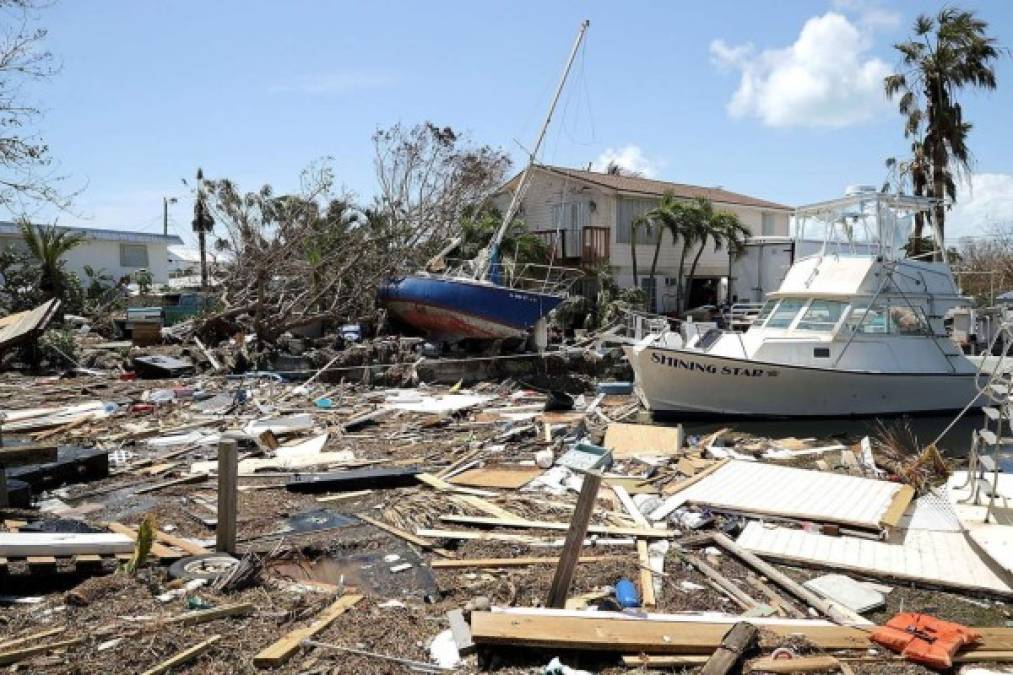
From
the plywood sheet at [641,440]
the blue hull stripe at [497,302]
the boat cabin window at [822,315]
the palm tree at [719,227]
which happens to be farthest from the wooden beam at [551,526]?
the palm tree at [719,227]

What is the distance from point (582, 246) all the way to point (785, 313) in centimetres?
1469

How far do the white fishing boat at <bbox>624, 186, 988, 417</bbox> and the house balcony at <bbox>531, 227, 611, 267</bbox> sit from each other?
13954 mm

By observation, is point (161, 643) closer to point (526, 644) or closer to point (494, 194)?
point (526, 644)

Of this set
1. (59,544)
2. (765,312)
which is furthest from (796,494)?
(765,312)

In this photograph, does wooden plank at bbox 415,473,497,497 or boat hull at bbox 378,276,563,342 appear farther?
boat hull at bbox 378,276,563,342

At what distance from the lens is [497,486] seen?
28.8 ft

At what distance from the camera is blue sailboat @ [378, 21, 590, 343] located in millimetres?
20250

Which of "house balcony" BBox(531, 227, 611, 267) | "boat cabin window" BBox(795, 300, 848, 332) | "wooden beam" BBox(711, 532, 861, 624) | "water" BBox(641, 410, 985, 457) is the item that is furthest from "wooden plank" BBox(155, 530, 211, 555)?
"house balcony" BBox(531, 227, 611, 267)

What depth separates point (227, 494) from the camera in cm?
607

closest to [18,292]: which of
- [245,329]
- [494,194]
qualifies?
→ [245,329]

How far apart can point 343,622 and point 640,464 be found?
5.75m

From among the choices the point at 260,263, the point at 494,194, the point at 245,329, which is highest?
the point at 494,194

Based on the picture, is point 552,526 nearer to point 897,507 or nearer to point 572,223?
point 897,507

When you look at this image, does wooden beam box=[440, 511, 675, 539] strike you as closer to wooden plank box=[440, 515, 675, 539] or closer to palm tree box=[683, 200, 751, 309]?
wooden plank box=[440, 515, 675, 539]
